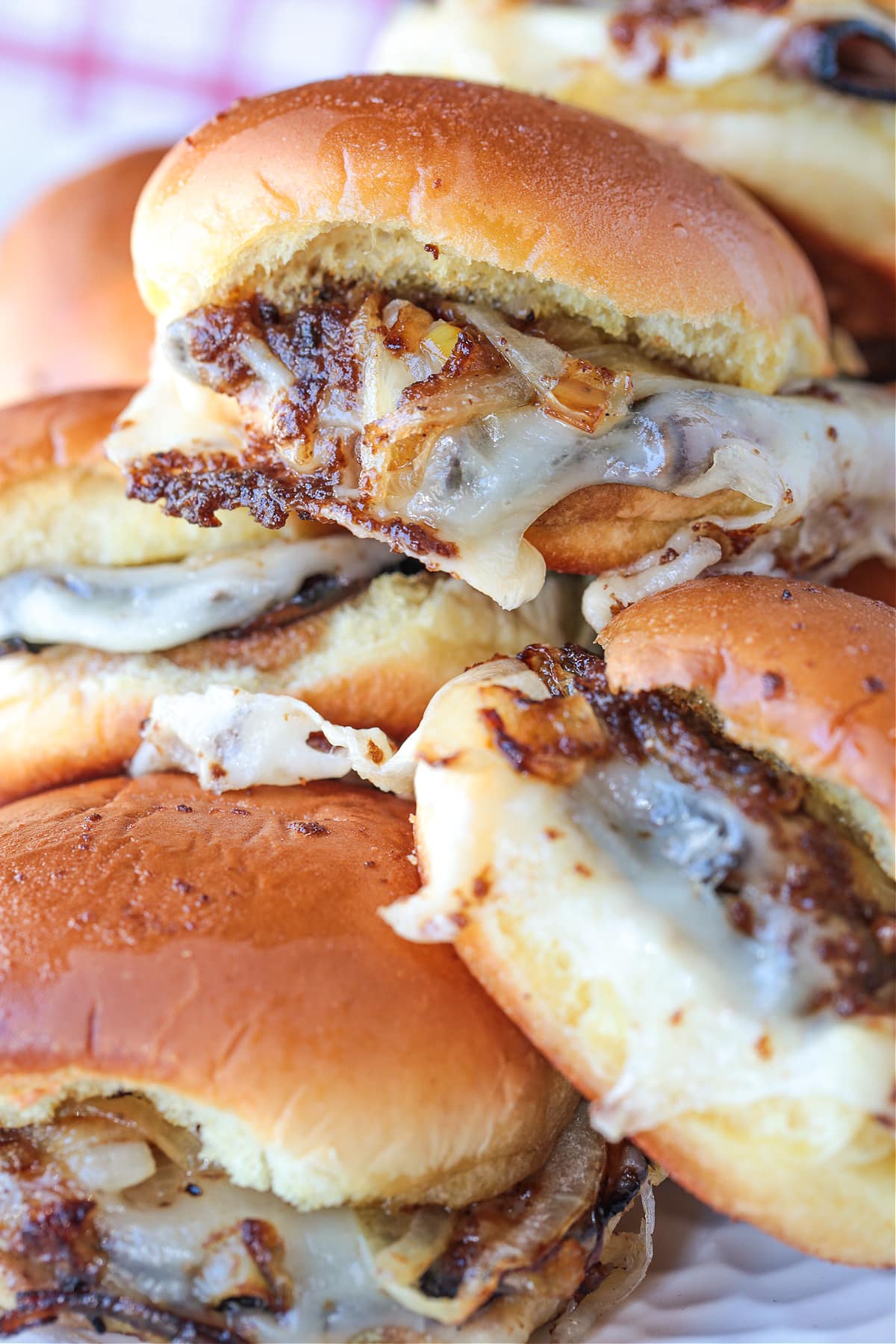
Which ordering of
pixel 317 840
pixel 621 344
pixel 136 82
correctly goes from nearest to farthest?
pixel 317 840, pixel 621 344, pixel 136 82

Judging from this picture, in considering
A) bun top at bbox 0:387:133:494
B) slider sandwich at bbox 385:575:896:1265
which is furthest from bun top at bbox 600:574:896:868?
bun top at bbox 0:387:133:494

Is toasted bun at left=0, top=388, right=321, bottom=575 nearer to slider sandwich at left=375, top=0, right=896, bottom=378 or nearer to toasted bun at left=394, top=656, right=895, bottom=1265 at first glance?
toasted bun at left=394, top=656, right=895, bottom=1265

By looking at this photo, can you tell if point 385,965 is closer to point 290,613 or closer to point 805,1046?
point 805,1046

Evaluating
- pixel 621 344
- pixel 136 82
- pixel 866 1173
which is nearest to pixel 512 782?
pixel 866 1173

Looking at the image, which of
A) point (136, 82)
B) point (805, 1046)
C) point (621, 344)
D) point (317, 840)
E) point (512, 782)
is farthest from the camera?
point (136, 82)

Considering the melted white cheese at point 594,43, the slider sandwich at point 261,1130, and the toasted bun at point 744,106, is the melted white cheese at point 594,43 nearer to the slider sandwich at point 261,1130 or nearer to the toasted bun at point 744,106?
the toasted bun at point 744,106

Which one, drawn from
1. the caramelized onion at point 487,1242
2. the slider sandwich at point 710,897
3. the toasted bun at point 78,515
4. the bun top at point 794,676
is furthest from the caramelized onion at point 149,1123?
the toasted bun at point 78,515
